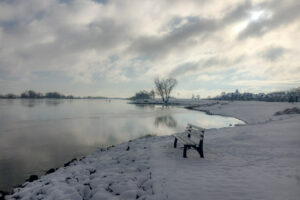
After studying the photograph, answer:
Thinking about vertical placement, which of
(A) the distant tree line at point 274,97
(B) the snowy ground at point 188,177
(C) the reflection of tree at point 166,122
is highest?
(A) the distant tree line at point 274,97

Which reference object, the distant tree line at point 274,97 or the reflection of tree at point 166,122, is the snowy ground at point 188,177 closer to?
the reflection of tree at point 166,122

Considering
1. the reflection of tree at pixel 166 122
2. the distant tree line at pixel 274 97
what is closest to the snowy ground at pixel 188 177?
the reflection of tree at pixel 166 122

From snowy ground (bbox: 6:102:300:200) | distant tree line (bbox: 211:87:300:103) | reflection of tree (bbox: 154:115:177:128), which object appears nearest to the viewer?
snowy ground (bbox: 6:102:300:200)

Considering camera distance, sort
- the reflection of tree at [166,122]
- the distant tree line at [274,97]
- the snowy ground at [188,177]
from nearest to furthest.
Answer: the snowy ground at [188,177], the reflection of tree at [166,122], the distant tree line at [274,97]

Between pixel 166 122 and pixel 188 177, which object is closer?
pixel 188 177

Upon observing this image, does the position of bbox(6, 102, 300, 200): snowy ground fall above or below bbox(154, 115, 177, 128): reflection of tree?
above

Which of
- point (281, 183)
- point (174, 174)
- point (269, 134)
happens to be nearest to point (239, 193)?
point (281, 183)

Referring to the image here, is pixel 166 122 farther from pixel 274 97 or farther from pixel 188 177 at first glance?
pixel 274 97

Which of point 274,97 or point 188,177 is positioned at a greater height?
point 274,97

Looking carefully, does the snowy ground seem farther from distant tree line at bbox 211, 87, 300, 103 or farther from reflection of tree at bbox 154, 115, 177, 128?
distant tree line at bbox 211, 87, 300, 103

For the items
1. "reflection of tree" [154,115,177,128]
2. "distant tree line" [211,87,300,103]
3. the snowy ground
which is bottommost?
"reflection of tree" [154,115,177,128]

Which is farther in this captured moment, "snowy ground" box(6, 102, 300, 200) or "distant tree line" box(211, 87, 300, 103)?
"distant tree line" box(211, 87, 300, 103)

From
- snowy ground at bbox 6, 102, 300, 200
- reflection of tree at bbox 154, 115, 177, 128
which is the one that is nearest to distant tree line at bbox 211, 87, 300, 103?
reflection of tree at bbox 154, 115, 177, 128

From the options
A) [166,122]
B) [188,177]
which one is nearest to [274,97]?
[166,122]
